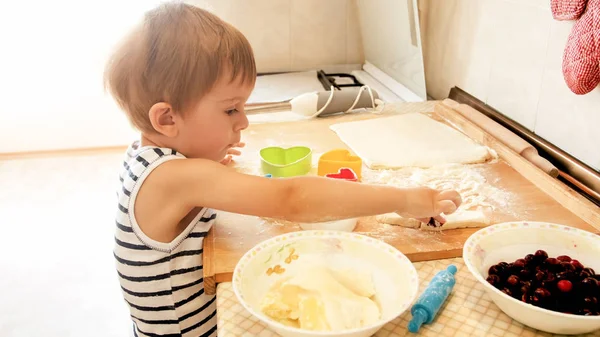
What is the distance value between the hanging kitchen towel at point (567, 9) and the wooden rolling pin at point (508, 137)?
29cm

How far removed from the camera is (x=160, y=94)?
887 mm

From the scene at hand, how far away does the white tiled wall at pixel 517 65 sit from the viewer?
116 centimetres

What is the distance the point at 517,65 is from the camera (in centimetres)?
135

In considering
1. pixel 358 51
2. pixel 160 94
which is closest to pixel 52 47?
pixel 358 51

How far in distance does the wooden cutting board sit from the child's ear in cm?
20

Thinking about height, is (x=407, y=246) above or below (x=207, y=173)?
below

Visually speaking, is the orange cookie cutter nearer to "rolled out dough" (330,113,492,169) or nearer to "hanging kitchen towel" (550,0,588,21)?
"rolled out dough" (330,113,492,169)

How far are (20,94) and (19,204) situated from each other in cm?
57

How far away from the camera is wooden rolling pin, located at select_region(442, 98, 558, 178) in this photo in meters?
1.19

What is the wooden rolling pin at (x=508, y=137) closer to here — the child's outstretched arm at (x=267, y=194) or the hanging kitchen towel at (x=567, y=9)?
the hanging kitchen towel at (x=567, y=9)

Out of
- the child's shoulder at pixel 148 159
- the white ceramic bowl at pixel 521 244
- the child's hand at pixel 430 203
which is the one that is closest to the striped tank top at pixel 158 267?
the child's shoulder at pixel 148 159

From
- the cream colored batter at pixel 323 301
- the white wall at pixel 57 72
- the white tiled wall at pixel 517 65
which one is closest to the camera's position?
the cream colored batter at pixel 323 301

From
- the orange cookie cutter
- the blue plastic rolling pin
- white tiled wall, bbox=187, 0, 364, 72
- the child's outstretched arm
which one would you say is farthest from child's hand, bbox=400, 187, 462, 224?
white tiled wall, bbox=187, 0, 364, 72

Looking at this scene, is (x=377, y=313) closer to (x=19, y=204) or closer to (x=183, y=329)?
(x=183, y=329)
